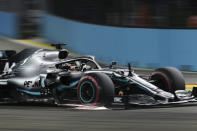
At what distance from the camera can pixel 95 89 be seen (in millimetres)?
9680

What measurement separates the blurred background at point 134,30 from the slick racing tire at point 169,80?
6.05m

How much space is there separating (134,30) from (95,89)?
8631 millimetres

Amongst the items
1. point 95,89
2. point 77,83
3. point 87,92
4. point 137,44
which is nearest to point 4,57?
point 77,83

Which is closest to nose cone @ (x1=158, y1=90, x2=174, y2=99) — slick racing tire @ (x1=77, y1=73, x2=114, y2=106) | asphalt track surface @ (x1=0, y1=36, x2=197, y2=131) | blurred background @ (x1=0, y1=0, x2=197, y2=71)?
asphalt track surface @ (x1=0, y1=36, x2=197, y2=131)

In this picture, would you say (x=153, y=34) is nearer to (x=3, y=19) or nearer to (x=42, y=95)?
(x=42, y=95)

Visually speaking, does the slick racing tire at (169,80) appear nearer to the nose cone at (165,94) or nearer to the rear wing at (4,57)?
the nose cone at (165,94)

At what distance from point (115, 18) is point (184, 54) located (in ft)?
9.05

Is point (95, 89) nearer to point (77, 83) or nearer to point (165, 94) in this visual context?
point (77, 83)

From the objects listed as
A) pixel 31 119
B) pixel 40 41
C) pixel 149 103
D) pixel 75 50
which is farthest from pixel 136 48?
pixel 31 119

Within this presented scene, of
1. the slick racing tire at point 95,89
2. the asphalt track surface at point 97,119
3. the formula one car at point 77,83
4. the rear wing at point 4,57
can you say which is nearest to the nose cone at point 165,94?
the formula one car at point 77,83

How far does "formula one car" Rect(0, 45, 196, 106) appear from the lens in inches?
384

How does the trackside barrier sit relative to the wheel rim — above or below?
above

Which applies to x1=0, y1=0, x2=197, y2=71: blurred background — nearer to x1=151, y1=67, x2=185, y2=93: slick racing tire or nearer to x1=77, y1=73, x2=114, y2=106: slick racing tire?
x1=151, y1=67, x2=185, y2=93: slick racing tire

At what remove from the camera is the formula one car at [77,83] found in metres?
9.77
